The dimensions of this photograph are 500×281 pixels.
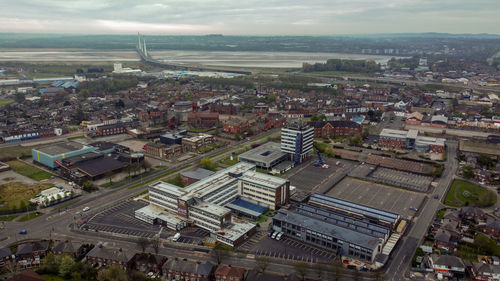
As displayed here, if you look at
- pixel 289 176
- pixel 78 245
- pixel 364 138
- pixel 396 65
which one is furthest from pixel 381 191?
pixel 396 65

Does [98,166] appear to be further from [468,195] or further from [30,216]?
[468,195]

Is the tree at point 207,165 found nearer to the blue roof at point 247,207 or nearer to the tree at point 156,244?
the blue roof at point 247,207

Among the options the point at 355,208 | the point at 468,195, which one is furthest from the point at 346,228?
the point at 468,195

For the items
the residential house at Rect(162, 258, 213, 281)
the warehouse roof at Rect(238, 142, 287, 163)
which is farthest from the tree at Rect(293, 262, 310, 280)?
the warehouse roof at Rect(238, 142, 287, 163)

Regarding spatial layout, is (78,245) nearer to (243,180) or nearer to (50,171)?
(243,180)

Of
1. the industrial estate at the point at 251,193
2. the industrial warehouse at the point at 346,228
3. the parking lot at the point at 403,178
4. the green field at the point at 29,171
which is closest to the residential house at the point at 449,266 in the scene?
the industrial estate at the point at 251,193
